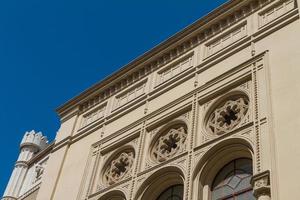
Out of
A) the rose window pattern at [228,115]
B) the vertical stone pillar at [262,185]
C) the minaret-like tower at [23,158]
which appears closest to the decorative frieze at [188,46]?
the rose window pattern at [228,115]

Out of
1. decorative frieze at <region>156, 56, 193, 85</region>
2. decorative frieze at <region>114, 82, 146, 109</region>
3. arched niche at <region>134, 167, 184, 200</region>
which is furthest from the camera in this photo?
decorative frieze at <region>114, 82, 146, 109</region>

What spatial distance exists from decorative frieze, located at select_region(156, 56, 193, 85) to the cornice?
303 millimetres

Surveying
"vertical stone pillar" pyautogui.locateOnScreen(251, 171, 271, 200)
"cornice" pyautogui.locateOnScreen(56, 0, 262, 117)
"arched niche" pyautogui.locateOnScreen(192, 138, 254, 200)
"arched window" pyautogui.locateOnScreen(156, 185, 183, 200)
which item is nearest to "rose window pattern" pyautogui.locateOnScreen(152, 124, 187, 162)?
"arched window" pyautogui.locateOnScreen(156, 185, 183, 200)

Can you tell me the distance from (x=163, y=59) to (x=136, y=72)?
40.5 inches

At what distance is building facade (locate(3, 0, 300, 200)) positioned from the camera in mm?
11656

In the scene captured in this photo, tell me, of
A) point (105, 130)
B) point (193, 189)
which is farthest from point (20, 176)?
point (193, 189)

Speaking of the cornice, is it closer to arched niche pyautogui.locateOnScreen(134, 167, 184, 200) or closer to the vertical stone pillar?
arched niche pyautogui.locateOnScreen(134, 167, 184, 200)

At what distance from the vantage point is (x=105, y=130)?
16375 millimetres

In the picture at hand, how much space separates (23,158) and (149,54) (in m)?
7.54

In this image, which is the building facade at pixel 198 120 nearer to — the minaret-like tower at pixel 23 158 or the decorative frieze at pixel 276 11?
the decorative frieze at pixel 276 11

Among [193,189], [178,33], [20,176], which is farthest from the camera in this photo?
[20,176]

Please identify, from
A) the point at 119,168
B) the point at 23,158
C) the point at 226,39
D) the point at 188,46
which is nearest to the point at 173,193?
the point at 119,168

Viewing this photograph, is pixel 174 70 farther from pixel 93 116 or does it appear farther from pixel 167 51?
pixel 93 116

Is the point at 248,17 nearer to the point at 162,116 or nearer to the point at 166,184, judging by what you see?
the point at 162,116
